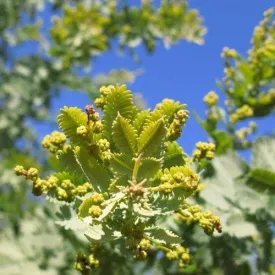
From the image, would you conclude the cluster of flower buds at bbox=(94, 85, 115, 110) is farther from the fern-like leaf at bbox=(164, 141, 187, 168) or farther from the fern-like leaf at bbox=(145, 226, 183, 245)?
the fern-like leaf at bbox=(145, 226, 183, 245)

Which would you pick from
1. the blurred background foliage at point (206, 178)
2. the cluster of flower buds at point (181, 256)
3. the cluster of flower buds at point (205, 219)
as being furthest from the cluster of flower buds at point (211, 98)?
the cluster of flower buds at point (205, 219)

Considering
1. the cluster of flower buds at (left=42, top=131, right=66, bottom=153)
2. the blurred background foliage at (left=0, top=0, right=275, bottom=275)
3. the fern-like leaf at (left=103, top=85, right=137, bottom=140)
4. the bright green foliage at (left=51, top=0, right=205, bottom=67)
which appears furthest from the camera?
the bright green foliage at (left=51, top=0, right=205, bottom=67)

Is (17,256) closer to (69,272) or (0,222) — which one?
(69,272)

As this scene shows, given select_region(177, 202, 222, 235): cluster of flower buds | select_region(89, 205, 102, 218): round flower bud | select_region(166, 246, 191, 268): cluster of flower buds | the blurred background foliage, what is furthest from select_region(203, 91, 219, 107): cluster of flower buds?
select_region(89, 205, 102, 218): round flower bud

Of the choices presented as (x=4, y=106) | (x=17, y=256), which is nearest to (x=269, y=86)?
(x=17, y=256)

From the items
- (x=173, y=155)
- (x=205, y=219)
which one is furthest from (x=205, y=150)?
(x=205, y=219)

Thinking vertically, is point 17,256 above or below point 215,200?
above

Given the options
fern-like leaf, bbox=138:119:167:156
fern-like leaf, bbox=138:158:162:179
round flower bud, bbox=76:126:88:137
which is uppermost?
round flower bud, bbox=76:126:88:137
